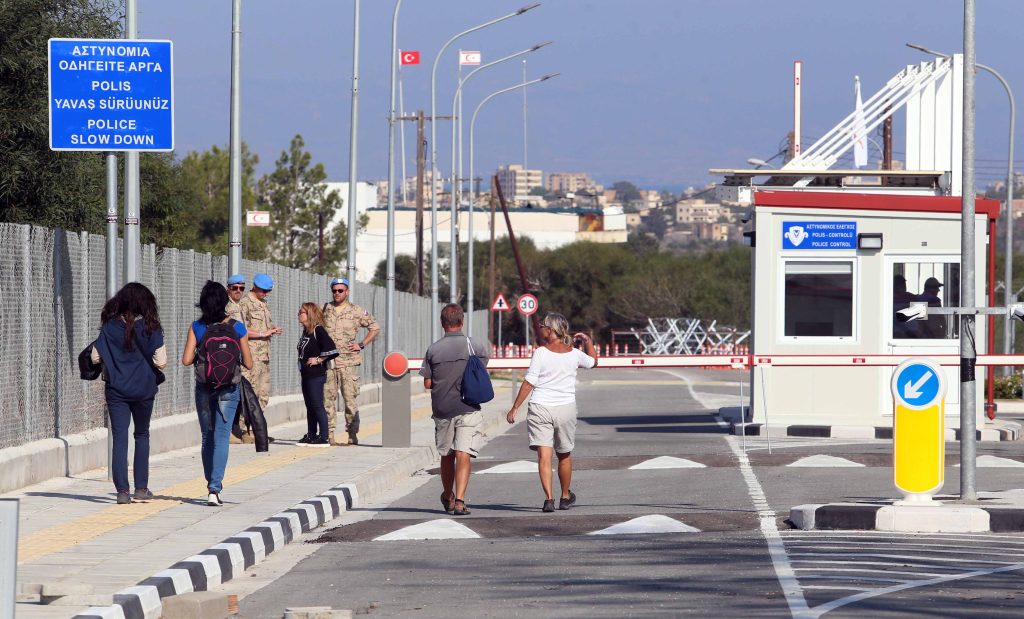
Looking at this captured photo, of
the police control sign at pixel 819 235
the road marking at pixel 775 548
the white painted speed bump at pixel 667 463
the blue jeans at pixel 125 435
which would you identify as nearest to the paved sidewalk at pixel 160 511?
the blue jeans at pixel 125 435

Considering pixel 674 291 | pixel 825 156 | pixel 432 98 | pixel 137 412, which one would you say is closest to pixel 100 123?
pixel 137 412

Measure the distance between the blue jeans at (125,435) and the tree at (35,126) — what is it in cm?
1290

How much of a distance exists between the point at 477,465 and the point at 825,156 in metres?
10.0

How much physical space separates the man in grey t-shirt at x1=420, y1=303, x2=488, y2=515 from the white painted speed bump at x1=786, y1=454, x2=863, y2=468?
17.9 ft

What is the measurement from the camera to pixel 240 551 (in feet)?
35.1

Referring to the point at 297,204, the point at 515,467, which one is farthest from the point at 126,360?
the point at 297,204

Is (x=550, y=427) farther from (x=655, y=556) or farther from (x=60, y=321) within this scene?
(x=60, y=321)

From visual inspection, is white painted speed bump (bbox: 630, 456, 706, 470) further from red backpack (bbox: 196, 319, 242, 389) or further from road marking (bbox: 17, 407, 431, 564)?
red backpack (bbox: 196, 319, 242, 389)

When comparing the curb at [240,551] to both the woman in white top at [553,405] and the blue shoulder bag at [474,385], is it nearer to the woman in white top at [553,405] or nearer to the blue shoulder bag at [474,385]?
the blue shoulder bag at [474,385]

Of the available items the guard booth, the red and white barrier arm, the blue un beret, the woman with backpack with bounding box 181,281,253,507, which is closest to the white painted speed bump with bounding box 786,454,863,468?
the red and white barrier arm

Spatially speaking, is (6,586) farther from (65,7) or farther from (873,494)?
(65,7)

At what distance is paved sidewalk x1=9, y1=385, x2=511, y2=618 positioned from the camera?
9297 millimetres

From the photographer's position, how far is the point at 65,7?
26.4m

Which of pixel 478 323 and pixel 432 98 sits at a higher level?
pixel 432 98
